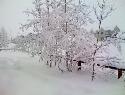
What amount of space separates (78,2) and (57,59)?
496mm

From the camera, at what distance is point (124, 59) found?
232 centimetres

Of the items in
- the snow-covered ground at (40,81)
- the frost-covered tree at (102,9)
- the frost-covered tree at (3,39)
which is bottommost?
the snow-covered ground at (40,81)

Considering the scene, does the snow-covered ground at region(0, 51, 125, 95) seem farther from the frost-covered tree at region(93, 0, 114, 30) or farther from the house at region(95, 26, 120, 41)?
the frost-covered tree at region(93, 0, 114, 30)

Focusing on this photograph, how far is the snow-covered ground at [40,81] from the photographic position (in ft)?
7.76

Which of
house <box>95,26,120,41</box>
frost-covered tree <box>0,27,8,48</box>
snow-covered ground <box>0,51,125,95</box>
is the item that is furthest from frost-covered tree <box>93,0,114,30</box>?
frost-covered tree <box>0,27,8,48</box>

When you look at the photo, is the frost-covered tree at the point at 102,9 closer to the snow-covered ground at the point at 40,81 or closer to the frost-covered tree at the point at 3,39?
the snow-covered ground at the point at 40,81

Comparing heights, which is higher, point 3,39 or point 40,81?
point 3,39

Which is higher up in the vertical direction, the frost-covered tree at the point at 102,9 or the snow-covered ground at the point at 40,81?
the frost-covered tree at the point at 102,9

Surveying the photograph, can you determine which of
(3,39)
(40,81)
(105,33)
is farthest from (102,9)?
(3,39)

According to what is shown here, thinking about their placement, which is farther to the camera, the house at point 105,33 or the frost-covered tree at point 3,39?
the frost-covered tree at point 3,39

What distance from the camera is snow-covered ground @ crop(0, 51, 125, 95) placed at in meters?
2.37

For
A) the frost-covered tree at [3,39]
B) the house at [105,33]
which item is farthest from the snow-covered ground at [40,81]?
the house at [105,33]

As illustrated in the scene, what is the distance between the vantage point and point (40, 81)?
2523 mm

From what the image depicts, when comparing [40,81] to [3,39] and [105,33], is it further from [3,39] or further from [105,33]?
[105,33]
